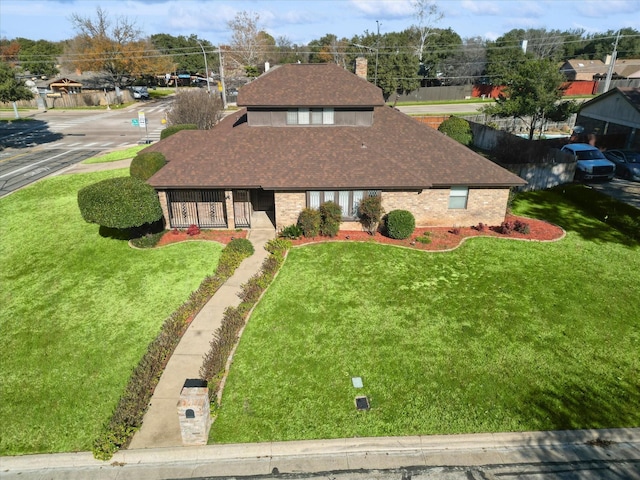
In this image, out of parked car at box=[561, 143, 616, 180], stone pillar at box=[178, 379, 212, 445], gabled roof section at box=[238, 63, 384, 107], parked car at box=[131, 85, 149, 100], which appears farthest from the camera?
parked car at box=[131, 85, 149, 100]

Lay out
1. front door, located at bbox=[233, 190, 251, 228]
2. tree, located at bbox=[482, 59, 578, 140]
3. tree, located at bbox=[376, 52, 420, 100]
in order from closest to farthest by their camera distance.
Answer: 1. front door, located at bbox=[233, 190, 251, 228]
2. tree, located at bbox=[482, 59, 578, 140]
3. tree, located at bbox=[376, 52, 420, 100]

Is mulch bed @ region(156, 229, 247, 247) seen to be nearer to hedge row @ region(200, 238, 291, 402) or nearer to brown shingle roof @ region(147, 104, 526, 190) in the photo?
hedge row @ region(200, 238, 291, 402)

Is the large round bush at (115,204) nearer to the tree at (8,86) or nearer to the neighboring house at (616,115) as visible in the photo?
the tree at (8,86)

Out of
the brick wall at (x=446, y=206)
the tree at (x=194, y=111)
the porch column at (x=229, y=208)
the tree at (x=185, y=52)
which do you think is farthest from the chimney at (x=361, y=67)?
the tree at (x=185, y=52)

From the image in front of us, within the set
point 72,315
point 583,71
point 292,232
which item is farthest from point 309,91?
point 583,71

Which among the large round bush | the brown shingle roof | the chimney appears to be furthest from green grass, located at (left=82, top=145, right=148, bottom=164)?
the chimney

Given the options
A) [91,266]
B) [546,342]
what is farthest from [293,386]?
[91,266]

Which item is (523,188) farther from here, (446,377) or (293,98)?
(446,377)
